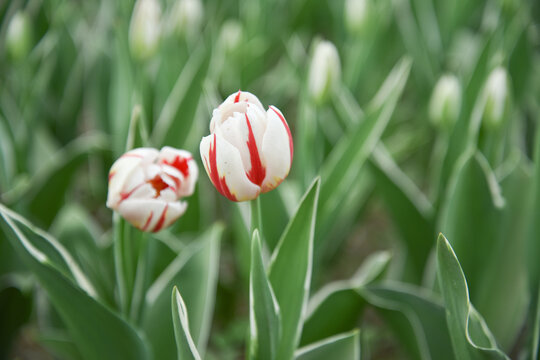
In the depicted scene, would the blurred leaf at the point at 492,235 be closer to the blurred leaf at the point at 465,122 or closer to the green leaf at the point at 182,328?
the blurred leaf at the point at 465,122

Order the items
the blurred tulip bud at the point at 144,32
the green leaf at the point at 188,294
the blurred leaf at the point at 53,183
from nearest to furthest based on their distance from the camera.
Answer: the green leaf at the point at 188,294, the blurred tulip bud at the point at 144,32, the blurred leaf at the point at 53,183

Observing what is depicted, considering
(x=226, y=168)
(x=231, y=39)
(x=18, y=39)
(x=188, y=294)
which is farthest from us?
(x=231, y=39)

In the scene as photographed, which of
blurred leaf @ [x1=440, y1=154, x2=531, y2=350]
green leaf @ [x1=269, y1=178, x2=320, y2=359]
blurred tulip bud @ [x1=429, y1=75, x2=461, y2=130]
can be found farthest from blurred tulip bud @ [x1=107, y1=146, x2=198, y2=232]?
blurred tulip bud @ [x1=429, y1=75, x2=461, y2=130]

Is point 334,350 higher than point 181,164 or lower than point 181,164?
lower

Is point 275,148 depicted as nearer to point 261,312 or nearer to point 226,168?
point 226,168

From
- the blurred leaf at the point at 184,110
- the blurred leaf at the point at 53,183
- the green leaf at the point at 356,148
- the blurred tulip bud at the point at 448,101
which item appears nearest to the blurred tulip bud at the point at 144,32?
the blurred leaf at the point at 184,110

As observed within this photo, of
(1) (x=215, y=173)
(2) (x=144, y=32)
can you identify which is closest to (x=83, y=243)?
(2) (x=144, y=32)
